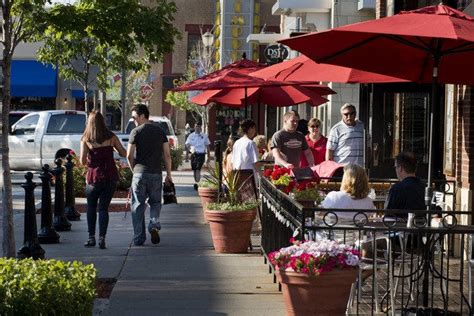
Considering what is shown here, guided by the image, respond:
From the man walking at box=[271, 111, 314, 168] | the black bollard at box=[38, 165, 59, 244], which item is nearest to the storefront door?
the man walking at box=[271, 111, 314, 168]

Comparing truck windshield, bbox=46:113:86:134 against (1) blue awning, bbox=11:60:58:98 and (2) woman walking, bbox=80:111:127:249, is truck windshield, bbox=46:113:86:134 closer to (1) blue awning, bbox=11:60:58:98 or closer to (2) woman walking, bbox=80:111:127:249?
(2) woman walking, bbox=80:111:127:249

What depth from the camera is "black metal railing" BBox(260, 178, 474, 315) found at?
310 inches

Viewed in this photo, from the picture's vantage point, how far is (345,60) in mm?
9703

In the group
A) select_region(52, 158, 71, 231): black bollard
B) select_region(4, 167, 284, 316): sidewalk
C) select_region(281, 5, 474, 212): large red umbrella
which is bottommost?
select_region(4, 167, 284, 316): sidewalk

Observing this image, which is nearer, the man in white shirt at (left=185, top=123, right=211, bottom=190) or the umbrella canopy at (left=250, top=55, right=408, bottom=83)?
the umbrella canopy at (left=250, top=55, right=408, bottom=83)

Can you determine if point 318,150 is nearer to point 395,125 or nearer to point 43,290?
point 395,125

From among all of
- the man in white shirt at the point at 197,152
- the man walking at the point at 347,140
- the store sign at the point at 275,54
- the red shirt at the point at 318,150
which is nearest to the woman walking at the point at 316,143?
the red shirt at the point at 318,150

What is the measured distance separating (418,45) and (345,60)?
845mm

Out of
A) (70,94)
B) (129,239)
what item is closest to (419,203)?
(129,239)

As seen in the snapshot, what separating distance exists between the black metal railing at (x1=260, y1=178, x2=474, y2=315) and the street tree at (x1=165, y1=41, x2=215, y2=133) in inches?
1897

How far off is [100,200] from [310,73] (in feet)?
13.8

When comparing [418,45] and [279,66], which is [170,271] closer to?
[279,66]

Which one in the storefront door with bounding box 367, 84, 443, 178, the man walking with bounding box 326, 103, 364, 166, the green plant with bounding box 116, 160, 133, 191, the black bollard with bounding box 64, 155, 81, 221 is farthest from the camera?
the green plant with bounding box 116, 160, 133, 191

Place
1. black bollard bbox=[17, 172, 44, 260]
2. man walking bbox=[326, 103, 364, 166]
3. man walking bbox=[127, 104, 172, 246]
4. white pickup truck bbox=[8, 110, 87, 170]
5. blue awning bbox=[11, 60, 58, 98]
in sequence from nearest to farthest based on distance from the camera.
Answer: black bollard bbox=[17, 172, 44, 260], man walking bbox=[127, 104, 172, 246], man walking bbox=[326, 103, 364, 166], white pickup truck bbox=[8, 110, 87, 170], blue awning bbox=[11, 60, 58, 98]
